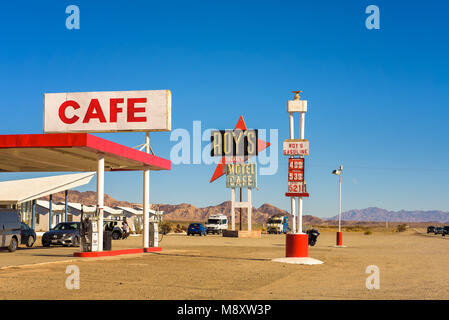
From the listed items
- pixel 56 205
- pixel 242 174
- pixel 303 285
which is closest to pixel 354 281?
pixel 303 285

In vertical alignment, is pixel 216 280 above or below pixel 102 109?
below

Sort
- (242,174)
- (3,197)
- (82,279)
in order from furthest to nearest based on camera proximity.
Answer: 1. (242,174)
2. (3,197)
3. (82,279)

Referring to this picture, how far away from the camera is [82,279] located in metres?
15.8

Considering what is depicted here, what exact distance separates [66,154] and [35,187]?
968 inches

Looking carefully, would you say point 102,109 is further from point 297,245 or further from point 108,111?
point 297,245

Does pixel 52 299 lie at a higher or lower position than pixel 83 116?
lower

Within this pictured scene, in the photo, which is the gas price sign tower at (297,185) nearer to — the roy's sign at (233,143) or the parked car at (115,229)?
the parked car at (115,229)

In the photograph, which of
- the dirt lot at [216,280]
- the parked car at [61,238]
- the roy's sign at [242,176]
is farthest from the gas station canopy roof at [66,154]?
the roy's sign at [242,176]

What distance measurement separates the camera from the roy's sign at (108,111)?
30.5m

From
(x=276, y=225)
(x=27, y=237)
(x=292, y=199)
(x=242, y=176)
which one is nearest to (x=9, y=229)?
(x=27, y=237)

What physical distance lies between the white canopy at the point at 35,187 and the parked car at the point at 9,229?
14749 millimetres

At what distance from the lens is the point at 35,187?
156 ft
